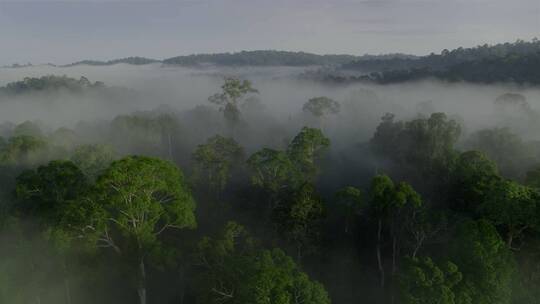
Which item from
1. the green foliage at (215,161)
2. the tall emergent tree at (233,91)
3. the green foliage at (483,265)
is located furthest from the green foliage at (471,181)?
the tall emergent tree at (233,91)

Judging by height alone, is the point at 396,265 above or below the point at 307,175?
below

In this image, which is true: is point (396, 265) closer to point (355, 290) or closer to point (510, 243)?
point (355, 290)

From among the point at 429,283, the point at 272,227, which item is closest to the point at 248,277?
the point at 429,283

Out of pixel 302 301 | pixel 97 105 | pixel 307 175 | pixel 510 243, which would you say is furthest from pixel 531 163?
pixel 97 105

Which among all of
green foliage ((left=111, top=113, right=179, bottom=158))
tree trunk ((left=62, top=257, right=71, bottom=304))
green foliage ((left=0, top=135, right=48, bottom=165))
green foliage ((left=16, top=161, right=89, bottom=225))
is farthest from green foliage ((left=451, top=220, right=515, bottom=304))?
green foliage ((left=111, top=113, right=179, bottom=158))

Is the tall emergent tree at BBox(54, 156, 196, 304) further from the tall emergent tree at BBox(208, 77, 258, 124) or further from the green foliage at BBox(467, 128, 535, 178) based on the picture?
the tall emergent tree at BBox(208, 77, 258, 124)

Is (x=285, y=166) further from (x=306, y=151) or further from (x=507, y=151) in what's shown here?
(x=507, y=151)
